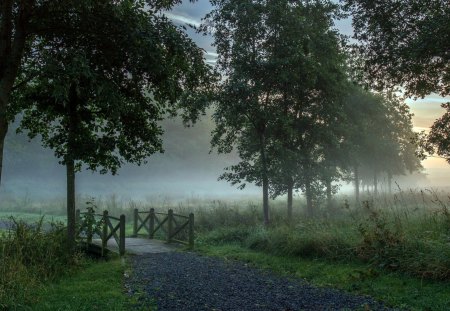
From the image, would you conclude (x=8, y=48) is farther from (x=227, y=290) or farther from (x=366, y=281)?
(x=366, y=281)

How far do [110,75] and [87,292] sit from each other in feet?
21.8

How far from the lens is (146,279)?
1073 centimetres

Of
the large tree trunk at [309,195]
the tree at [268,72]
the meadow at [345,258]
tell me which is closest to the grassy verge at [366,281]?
the meadow at [345,258]

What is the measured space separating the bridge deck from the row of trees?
545 cm

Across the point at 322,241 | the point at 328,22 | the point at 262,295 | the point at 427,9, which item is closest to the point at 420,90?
the point at 427,9

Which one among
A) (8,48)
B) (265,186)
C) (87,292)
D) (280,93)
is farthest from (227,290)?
(280,93)

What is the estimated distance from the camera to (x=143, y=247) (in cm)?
1738

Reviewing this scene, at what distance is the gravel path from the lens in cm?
798

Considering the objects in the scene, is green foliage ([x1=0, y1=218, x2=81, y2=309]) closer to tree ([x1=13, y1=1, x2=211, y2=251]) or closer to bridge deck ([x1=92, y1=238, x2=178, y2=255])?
tree ([x1=13, y1=1, x2=211, y2=251])

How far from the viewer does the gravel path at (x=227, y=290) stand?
798 centimetres

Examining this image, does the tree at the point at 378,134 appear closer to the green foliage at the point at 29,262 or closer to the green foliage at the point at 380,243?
the green foliage at the point at 380,243

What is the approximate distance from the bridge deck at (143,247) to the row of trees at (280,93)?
5453 mm

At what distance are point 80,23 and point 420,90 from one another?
15.6 meters

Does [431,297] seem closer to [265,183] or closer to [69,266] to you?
[69,266]
